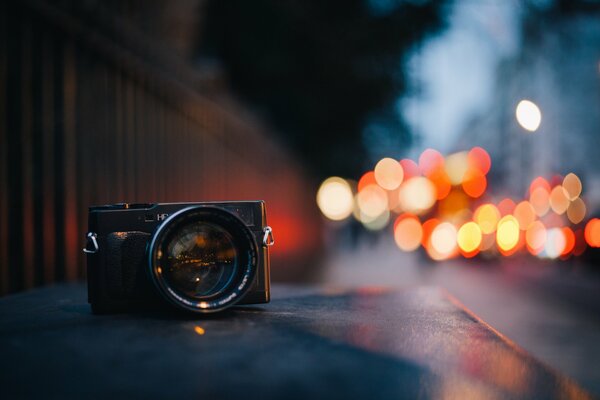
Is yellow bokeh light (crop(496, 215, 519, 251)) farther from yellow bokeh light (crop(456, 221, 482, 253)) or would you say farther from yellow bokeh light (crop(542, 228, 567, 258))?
yellow bokeh light (crop(542, 228, 567, 258))

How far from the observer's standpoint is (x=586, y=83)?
1658 inches

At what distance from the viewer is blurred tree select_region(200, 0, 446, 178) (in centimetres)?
1148

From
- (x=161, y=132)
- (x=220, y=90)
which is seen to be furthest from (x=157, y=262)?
(x=220, y=90)

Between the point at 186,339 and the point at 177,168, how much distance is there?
163 inches

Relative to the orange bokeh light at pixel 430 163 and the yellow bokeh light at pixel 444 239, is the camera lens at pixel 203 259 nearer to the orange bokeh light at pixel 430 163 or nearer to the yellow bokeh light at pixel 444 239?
the yellow bokeh light at pixel 444 239

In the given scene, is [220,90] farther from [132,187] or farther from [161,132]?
[132,187]

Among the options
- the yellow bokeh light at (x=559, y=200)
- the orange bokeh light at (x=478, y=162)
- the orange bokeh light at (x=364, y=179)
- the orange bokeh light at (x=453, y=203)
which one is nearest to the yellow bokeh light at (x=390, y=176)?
the orange bokeh light at (x=364, y=179)

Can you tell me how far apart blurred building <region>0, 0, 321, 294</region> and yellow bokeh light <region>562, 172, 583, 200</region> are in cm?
2638

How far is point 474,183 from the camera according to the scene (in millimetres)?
24031

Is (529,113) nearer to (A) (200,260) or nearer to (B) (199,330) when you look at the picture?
(A) (200,260)

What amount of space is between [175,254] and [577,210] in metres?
29.4

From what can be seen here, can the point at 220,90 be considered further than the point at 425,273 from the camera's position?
No

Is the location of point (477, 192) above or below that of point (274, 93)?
below

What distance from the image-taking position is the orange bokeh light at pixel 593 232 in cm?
1470
